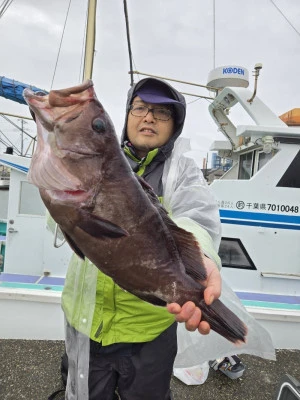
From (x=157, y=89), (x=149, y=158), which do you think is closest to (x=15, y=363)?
(x=149, y=158)

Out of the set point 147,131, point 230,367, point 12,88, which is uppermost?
point 12,88

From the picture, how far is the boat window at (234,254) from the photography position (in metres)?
5.52

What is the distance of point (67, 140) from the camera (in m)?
1.21

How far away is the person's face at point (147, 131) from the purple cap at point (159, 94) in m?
0.04

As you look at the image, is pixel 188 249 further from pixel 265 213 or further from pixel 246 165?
pixel 246 165

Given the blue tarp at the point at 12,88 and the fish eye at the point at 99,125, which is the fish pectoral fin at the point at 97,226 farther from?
the blue tarp at the point at 12,88

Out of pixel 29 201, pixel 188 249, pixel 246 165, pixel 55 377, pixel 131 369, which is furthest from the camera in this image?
pixel 246 165

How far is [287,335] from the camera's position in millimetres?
3648

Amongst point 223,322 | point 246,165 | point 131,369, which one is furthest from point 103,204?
point 246,165

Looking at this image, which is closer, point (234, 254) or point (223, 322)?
point (223, 322)

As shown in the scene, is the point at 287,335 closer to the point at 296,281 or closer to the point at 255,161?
the point at 296,281

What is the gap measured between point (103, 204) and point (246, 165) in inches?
238

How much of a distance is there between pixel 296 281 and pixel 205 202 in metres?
4.57

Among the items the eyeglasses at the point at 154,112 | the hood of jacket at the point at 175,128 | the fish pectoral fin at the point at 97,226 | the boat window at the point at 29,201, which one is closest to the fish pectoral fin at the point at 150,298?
the fish pectoral fin at the point at 97,226
